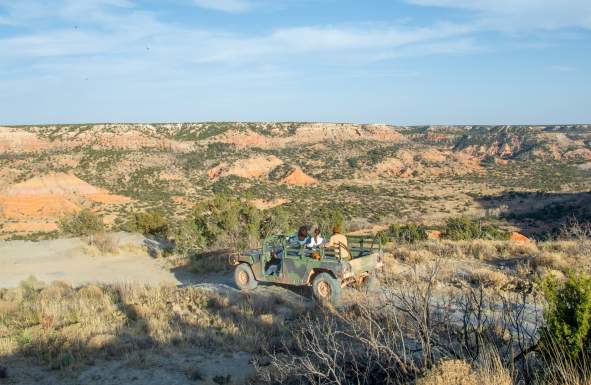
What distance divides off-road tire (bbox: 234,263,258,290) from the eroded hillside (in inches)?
622

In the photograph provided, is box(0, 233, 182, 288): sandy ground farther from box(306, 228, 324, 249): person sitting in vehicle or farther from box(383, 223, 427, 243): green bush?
box(383, 223, 427, 243): green bush

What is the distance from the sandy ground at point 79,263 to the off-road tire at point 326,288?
19.0 feet

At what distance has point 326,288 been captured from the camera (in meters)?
10.1

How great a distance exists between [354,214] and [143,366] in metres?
38.1

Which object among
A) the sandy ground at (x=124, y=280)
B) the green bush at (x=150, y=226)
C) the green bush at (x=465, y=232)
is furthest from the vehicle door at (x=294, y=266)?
the green bush at (x=150, y=226)

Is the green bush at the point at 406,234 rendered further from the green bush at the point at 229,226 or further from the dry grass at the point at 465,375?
the dry grass at the point at 465,375

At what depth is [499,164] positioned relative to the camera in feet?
293

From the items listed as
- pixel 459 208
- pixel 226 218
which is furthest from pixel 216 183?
pixel 226 218

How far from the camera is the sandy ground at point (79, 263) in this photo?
15.9m

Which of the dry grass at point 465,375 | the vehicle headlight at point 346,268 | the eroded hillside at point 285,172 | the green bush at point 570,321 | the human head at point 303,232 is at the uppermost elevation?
the green bush at point 570,321

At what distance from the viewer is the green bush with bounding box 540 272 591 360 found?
4.46 m

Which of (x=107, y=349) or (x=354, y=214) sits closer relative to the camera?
(x=107, y=349)

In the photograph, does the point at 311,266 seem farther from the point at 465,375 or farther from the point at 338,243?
the point at 465,375

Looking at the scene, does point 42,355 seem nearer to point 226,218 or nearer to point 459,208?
point 226,218
